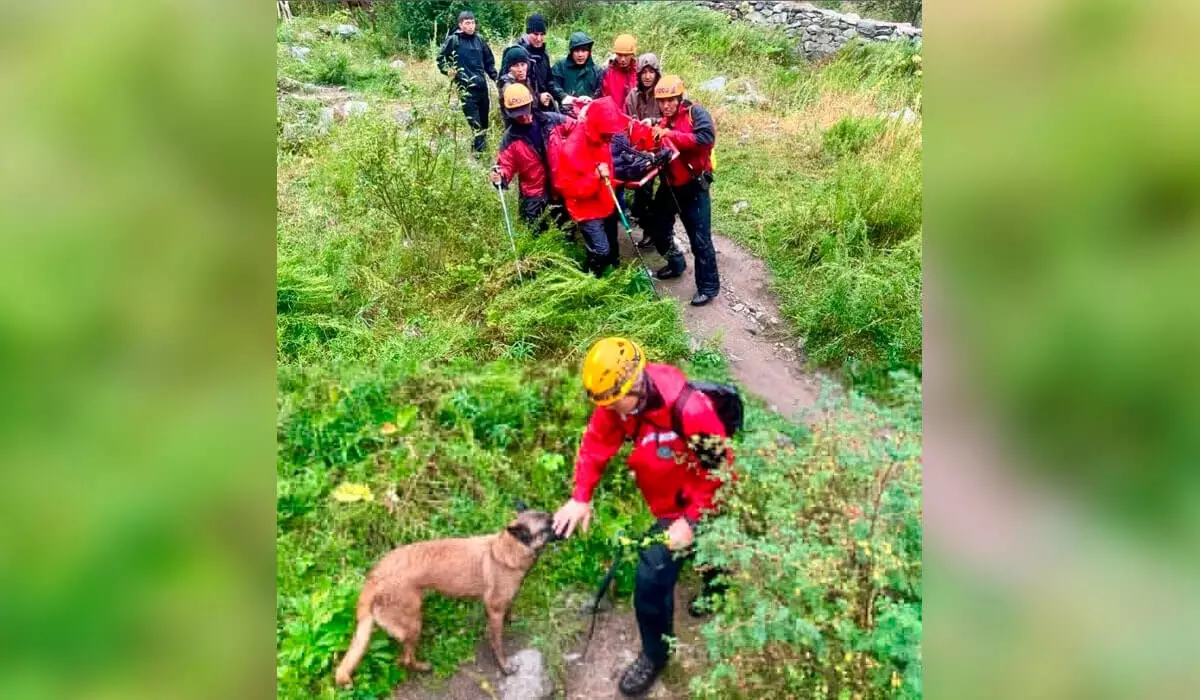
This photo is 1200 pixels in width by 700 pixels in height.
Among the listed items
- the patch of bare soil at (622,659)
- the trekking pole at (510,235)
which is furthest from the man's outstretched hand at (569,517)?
the trekking pole at (510,235)

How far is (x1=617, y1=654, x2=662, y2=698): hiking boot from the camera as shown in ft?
12.7

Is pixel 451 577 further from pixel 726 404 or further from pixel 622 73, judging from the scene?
pixel 622 73

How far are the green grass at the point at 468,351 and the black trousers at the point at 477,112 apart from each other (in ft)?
2.35

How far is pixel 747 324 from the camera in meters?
5.65

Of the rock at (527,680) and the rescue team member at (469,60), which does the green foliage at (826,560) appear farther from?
the rescue team member at (469,60)

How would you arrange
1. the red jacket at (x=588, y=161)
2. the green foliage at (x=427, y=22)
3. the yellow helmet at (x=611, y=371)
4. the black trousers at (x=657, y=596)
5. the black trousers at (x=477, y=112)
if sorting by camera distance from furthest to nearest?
the green foliage at (x=427, y=22), the black trousers at (x=477, y=112), the red jacket at (x=588, y=161), the black trousers at (x=657, y=596), the yellow helmet at (x=611, y=371)

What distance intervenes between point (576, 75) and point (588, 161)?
349 centimetres

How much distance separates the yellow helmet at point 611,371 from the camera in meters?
3.34
